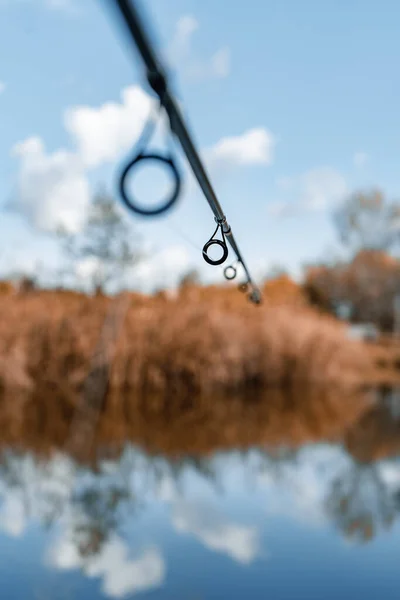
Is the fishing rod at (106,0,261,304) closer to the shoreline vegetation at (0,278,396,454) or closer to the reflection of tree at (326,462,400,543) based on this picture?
the reflection of tree at (326,462,400,543)

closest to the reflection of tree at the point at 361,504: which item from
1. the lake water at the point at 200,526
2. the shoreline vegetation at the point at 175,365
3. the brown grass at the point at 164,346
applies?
the lake water at the point at 200,526

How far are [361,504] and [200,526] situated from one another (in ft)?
5.13

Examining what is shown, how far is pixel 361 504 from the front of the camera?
234 inches

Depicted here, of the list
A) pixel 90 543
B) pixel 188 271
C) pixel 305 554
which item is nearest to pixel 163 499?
pixel 90 543

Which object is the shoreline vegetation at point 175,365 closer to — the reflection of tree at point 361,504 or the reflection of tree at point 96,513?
the reflection of tree at point 361,504

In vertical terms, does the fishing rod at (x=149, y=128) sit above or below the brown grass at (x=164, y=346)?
below

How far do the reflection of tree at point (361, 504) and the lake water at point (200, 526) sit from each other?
1 centimetres

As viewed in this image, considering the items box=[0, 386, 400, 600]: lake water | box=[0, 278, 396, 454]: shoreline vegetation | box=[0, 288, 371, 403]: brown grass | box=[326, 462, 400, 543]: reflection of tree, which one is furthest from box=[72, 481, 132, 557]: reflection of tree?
box=[0, 288, 371, 403]: brown grass

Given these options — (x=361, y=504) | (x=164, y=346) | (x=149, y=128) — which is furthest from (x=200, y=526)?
(x=164, y=346)

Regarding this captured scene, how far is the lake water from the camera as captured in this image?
4277 mm

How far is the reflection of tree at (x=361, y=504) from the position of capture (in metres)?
5.41

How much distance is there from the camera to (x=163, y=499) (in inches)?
239

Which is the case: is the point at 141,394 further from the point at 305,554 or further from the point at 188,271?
the point at 305,554

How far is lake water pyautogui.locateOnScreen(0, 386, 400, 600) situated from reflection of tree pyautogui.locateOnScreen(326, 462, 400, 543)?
0.04 ft
